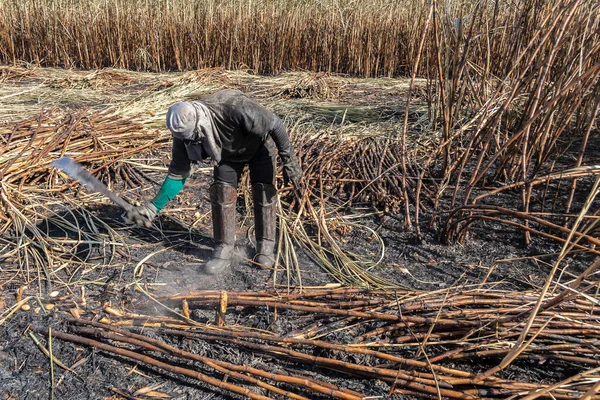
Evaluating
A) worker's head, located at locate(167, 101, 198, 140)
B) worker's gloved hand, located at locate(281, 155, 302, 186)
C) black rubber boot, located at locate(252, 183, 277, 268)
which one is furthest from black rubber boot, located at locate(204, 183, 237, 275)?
worker's head, located at locate(167, 101, 198, 140)

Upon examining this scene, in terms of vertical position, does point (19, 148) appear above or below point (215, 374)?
above

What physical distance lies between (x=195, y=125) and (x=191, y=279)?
99 cm

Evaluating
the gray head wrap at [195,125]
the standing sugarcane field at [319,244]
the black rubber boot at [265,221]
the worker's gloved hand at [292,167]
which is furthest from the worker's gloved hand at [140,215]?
the worker's gloved hand at [292,167]

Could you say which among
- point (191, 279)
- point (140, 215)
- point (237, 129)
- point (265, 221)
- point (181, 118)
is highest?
point (181, 118)

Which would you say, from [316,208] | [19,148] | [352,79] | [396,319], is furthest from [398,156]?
[352,79]

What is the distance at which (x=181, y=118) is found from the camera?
239cm

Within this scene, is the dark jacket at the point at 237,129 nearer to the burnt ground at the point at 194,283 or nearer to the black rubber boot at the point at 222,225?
the black rubber boot at the point at 222,225

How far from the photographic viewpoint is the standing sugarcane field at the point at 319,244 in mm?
2100

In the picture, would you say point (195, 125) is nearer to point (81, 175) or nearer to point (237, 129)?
point (237, 129)

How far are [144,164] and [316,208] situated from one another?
5.73 feet

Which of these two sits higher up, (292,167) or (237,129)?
(237,129)

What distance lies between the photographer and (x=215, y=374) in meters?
2.18

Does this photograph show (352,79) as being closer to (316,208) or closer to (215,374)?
(316,208)

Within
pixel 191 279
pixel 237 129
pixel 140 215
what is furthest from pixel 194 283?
pixel 237 129
